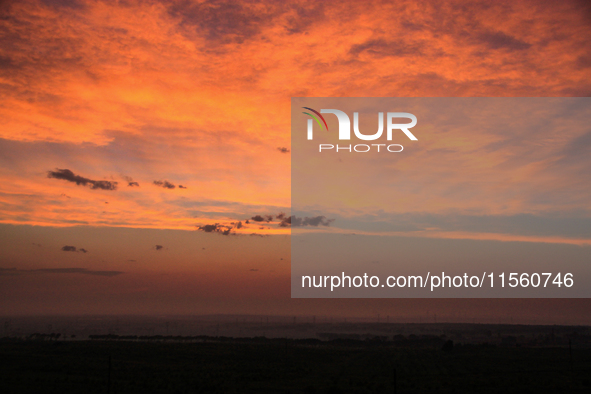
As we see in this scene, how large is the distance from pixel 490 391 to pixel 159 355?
6814cm

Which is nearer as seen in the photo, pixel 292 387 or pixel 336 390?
pixel 336 390

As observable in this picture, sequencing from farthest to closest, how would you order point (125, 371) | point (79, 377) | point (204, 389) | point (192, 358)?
point (192, 358)
point (125, 371)
point (79, 377)
point (204, 389)

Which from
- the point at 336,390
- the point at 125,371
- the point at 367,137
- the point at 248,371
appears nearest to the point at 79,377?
the point at 125,371

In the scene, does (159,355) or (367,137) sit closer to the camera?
(367,137)

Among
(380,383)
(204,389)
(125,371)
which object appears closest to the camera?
(204,389)

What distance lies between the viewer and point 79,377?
53.5 metres

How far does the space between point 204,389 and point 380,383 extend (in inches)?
769

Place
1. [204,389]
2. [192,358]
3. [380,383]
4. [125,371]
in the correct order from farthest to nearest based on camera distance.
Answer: [192,358], [125,371], [380,383], [204,389]

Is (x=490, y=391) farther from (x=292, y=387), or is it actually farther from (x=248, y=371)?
(x=248, y=371)

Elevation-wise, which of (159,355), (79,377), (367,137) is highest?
(367,137)

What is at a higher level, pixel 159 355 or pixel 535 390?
pixel 535 390

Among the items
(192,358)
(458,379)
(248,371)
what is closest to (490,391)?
(458,379)

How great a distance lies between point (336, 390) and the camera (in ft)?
143

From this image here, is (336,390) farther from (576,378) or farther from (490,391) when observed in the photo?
(576,378)
